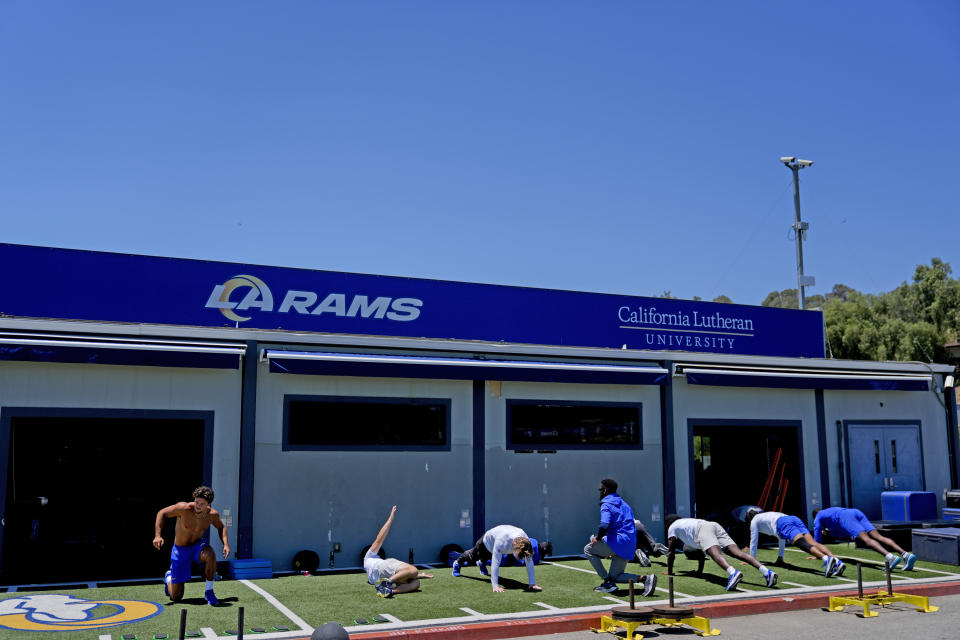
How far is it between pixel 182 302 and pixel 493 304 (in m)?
7.33

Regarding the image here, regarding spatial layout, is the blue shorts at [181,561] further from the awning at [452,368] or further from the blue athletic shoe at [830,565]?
the blue athletic shoe at [830,565]

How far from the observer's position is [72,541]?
689 inches

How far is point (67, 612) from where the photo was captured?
10.1 metres

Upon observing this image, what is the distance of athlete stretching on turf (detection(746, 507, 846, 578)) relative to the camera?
12.8 m

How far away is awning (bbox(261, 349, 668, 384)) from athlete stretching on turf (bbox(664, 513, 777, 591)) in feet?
Result: 12.1

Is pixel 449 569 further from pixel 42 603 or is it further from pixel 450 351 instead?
pixel 42 603

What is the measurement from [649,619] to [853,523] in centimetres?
623

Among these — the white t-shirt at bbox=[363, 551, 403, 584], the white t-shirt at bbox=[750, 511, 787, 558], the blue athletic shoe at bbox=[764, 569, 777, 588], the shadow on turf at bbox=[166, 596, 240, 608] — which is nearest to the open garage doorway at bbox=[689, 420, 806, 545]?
the white t-shirt at bbox=[750, 511, 787, 558]

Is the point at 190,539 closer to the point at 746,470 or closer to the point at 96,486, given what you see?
the point at 96,486

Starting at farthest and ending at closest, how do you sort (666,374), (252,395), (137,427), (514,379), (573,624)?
(137,427) < (666,374) < (514,379) < (252,395) < (573,624)

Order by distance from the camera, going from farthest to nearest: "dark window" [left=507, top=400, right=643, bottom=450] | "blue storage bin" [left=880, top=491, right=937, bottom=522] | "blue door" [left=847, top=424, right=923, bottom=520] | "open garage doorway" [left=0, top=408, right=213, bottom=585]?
"blue door" [left=847, top=424, right=923, bottom=520] < "blue storage bin" [left=880, top=491, right=937, bottom=522] < "open garage doorway" [left=0, top=408, right=213, bottom=585] < "dark window" [left=507, top=400, right=643, bottom=450]

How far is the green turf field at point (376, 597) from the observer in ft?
31.1

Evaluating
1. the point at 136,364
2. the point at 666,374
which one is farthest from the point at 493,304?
the point at 136,364

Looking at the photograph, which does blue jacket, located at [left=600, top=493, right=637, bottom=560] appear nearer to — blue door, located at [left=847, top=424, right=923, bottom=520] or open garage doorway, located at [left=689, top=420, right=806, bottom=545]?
open garage doorway, located at [left=689, top=420, right=806, bottom=545]
